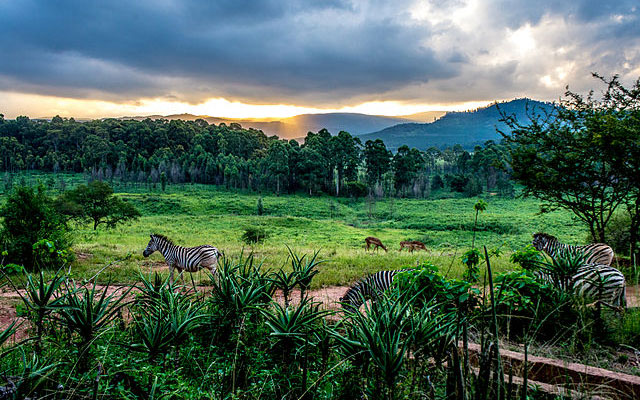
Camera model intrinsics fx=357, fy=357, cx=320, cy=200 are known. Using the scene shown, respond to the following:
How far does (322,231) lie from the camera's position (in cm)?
3200

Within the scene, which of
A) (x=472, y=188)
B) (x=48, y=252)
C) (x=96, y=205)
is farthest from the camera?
(x=472, y=188)

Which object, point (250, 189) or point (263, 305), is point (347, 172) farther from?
point (263, 305)

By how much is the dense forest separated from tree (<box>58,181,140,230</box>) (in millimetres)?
37644

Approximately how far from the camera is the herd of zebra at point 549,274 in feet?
16.0

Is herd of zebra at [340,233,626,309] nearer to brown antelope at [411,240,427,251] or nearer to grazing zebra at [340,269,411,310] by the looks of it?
grazing zebra at [340,269,411,310]

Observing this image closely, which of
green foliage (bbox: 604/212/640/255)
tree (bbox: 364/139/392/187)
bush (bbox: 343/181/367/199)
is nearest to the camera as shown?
green foliage (bbox: 604/212/640/255)

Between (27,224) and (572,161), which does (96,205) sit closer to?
(27,224)

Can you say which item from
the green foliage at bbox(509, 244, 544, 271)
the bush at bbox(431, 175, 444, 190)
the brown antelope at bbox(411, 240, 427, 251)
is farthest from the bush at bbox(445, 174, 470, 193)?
the green foliage at bbox(509, 244, 544, 271)

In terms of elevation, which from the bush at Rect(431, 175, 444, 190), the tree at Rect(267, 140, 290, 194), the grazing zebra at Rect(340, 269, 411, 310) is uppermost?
the tree at Rect(267, 140, 290, 194)

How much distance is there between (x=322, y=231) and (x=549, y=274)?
88.4 ft

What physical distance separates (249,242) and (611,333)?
19.2 meters

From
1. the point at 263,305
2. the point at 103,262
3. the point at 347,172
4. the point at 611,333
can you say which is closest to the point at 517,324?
the point at 611,333

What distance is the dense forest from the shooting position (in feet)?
225

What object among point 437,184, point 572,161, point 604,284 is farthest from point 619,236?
point 437,184
